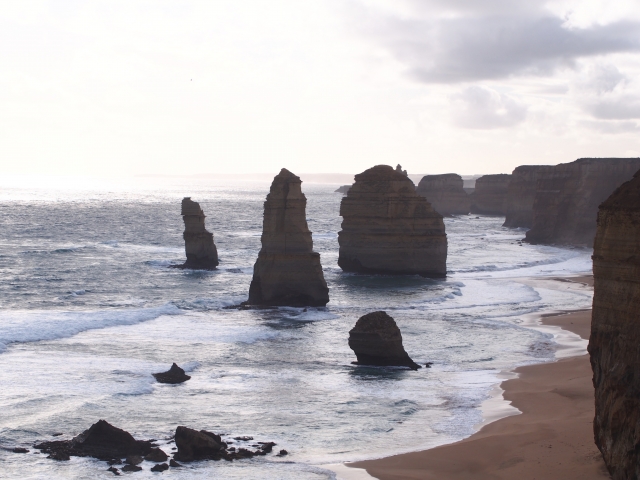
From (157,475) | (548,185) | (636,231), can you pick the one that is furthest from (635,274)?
(548,185)

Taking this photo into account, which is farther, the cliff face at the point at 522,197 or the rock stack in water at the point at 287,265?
the cliff face at the point at 522,197

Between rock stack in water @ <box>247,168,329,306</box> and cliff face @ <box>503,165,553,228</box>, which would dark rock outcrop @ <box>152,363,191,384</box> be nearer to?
rock stack in water @ <box>247,168,329,306</box>

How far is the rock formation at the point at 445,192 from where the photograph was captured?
136125mm

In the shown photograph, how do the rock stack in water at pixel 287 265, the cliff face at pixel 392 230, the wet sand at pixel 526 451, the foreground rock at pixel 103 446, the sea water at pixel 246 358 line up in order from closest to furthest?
the wet sand at pixel 526 451 → the foreground rock at pixel 103 446 → the sea water at pixel 246 358 → the rock stack in water at pixel 287 265 → the cliff face at pixel 392 230

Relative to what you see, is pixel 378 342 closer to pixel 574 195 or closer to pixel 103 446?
pixel 103 446

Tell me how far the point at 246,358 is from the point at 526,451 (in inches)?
475

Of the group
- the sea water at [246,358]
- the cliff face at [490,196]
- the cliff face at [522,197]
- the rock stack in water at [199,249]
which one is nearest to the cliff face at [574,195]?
the sea water at [246,358]

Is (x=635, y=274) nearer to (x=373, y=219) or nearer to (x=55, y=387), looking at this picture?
(x=55, y=387)

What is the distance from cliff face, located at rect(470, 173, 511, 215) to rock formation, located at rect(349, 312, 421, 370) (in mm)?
123776

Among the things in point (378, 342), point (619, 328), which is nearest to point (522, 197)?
point (378, 342)

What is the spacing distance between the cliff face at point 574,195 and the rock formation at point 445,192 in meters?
55.0

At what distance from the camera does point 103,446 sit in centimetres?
1667

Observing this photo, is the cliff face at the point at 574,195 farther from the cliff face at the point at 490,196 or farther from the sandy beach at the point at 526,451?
the cliff face at the point at 490,196

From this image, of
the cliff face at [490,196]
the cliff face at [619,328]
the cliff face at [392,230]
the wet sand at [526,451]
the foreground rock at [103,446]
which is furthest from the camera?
the cliff face at [490,196]
